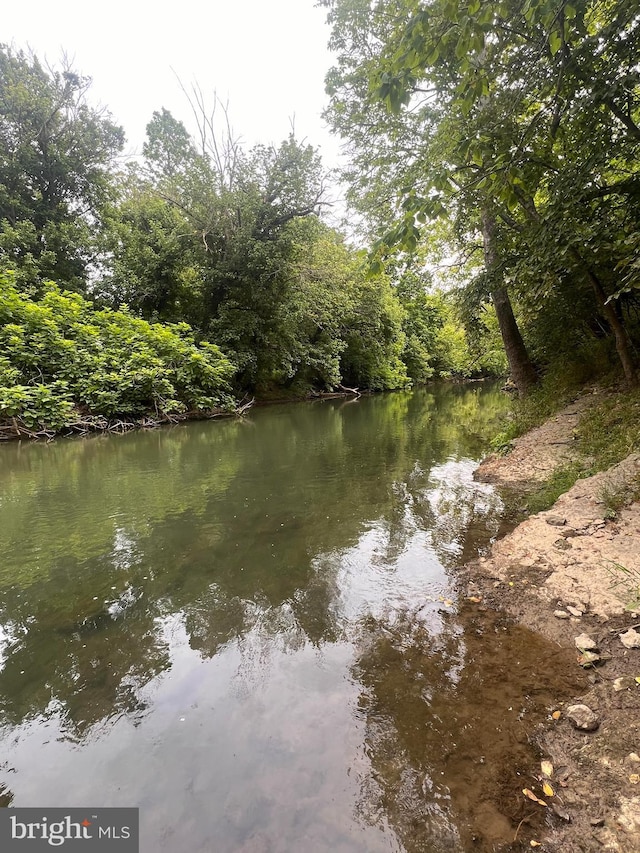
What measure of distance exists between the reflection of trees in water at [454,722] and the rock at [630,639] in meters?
0.35

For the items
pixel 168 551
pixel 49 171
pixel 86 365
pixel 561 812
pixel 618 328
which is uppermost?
pixel 49 171

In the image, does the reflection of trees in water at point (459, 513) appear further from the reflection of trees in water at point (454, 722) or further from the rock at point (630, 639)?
the rock at point (630, 639)

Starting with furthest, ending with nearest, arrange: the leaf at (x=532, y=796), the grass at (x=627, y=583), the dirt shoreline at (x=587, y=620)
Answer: the grass at (x=627, y=583)
the leaf at (x=532, y=796)
the dirt shoreline at (x=587, y=620)

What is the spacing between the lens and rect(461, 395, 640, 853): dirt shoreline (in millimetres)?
1756

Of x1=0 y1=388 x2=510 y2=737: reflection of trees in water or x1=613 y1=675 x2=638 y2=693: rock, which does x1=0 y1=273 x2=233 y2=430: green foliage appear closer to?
x1=0 y1=388 x2=510 y2=737: reflection of trees in water

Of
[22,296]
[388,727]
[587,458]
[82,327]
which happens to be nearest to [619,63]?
[587,458]

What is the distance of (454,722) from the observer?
92.6 inches

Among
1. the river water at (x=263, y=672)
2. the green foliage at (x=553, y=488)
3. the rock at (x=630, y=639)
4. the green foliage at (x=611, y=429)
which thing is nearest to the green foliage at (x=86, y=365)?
the river water at (x=263, y=672)

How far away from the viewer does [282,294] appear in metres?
23.0

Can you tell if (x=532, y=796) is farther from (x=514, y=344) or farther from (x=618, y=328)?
(x=514, y=344)

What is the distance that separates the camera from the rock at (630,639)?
8.52ft

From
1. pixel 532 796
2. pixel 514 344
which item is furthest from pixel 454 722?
pixel 514 344

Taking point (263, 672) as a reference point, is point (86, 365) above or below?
above

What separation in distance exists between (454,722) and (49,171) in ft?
86.9
